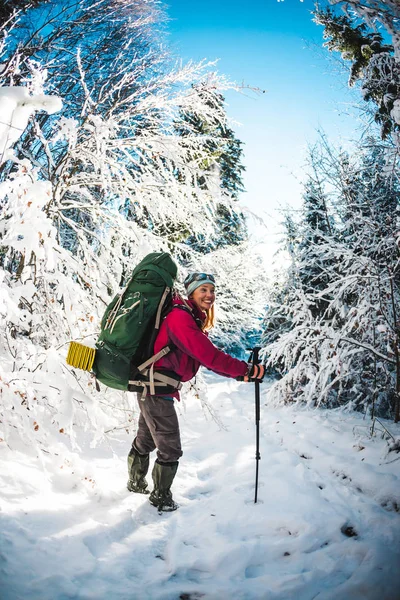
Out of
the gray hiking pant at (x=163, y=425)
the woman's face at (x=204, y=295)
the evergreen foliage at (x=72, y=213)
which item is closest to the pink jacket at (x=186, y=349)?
the gray hiking pant at (x=163, y=425)

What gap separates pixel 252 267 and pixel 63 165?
352 inches

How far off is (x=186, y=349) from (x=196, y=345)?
3.8 inches

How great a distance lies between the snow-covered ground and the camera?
5.42 feet

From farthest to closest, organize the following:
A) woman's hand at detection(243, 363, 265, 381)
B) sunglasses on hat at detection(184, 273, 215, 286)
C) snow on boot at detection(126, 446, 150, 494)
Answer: sunglasses on hat at detection(184, 273, 215, 286), snow on boot at detection(126, 446, 150, 494), woman's hand at detection(243, 363, 265, 381)

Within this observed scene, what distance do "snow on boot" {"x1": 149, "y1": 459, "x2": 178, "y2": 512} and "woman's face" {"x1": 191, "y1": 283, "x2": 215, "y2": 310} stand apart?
4.70 feet

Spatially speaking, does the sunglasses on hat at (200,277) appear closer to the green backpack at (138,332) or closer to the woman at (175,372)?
the woman at (175,372)

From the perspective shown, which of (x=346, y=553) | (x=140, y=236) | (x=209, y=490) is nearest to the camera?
(x=346, y=553)

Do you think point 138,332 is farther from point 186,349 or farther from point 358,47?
point 358,47

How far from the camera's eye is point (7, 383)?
2.31 m

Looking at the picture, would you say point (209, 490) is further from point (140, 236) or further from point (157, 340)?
point (140, 236)

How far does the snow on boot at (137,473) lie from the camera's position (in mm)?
2740

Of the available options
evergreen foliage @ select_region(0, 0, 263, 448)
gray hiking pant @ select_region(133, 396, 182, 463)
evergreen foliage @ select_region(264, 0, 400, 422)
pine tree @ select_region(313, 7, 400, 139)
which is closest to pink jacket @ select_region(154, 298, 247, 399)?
gray hiking pant @ select_region(133, 396, 182, 463)

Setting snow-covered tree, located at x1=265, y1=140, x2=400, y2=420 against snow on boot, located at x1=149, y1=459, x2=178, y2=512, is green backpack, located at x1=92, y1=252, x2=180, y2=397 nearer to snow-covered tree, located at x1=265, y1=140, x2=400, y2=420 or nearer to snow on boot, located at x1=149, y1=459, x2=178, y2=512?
snow on boot, located at x1=149, y1=459, x2=178, y2=512

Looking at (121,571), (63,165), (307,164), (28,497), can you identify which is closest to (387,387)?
(121,571)
